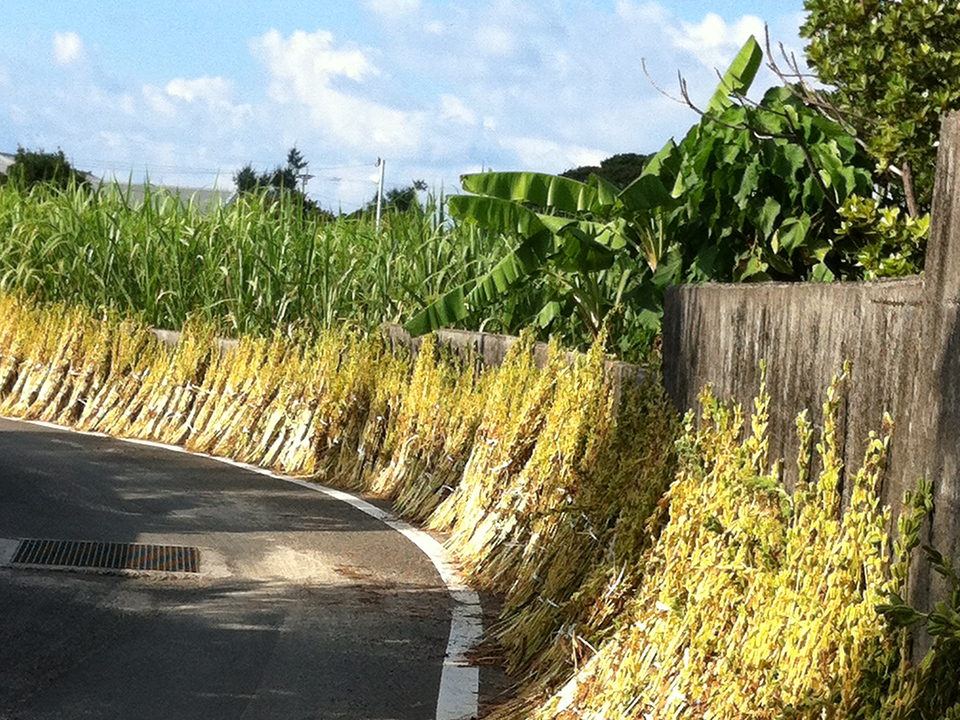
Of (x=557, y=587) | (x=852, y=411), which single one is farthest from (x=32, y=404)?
(x=852, y=411)

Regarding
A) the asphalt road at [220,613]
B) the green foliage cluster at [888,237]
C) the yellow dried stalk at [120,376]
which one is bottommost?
the asphalt road at [220,613]

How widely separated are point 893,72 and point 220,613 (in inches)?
227

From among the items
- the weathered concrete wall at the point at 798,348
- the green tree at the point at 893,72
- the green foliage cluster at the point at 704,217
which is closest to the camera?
the weathered concrete wall at the point at 798,348

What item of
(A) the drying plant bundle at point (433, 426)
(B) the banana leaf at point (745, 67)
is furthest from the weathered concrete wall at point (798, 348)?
(B) the banana leaf at point (745, 67)

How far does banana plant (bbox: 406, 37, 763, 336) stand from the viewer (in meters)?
13.6

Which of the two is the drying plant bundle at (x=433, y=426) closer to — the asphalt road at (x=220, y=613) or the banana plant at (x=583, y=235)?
the asphalt road at (x=220, y=613)

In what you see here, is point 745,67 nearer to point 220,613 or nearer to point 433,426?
point 433,426

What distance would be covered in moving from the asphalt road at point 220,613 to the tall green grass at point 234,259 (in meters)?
4.08

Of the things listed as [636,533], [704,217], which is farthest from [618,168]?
[636,533]

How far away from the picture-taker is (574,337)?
1597 centimetres

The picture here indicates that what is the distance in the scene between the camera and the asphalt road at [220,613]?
7.30 m

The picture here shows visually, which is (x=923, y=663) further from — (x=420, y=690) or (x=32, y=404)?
(x=32, y=404)

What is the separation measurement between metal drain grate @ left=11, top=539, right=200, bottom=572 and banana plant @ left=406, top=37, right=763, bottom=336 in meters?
4.22

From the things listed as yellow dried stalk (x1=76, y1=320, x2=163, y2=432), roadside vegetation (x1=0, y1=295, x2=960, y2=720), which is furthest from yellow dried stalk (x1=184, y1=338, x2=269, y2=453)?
yellow dried stalk (x1=76, y1=320, x2=163, y2=432)
